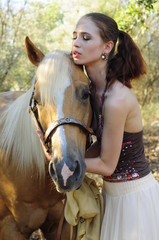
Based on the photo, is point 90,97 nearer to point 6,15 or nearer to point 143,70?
point 143,70

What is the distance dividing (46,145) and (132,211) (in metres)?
0.65

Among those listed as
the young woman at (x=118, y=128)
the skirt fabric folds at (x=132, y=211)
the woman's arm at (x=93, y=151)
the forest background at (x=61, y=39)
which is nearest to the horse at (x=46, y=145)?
the young woman at (x=118, y=128)

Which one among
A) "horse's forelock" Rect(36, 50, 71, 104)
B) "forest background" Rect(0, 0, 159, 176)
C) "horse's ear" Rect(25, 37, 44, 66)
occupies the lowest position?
"forest background" Rect(0, 0, 159, 176)

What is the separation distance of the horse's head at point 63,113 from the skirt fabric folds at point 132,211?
0.44 meters

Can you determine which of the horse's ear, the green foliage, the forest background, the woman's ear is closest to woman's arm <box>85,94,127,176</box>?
the woman's ear

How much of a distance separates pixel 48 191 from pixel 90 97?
81 centimetres

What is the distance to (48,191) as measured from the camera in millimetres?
2180

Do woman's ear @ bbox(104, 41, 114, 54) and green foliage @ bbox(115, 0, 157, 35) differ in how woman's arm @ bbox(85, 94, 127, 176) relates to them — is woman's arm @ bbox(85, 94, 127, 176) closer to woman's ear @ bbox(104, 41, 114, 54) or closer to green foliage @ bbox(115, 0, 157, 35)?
woman's ear @ bbox(104, 41, 114, 54)

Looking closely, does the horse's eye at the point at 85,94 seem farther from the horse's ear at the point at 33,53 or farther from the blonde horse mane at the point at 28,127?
the horse's ear at the point at 33,53

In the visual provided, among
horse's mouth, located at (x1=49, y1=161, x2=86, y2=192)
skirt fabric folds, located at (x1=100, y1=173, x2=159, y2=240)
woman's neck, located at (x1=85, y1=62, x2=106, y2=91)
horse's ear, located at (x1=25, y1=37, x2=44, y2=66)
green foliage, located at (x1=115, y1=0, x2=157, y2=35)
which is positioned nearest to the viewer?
horse's mouth, located at (x1=49, y1=161, x2=86, y2=192)

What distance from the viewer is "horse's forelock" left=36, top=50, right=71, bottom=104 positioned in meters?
1.66

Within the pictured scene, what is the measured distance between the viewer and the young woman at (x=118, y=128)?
5.61 feet

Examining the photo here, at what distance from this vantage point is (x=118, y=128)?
5.53 feet

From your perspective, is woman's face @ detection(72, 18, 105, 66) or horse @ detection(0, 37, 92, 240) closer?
horse @ detection(0, 37, 92, 240)
